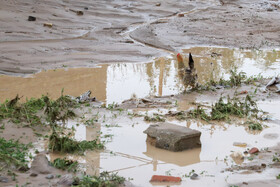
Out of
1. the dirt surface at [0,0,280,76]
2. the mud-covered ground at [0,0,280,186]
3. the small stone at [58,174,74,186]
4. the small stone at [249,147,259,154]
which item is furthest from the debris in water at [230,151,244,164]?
the dirt surface at [0,0,280,76]

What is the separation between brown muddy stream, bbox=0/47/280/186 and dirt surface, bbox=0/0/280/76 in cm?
69

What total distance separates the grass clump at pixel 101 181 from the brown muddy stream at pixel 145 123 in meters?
0.25

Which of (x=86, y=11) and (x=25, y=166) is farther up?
(x=86, y=11)

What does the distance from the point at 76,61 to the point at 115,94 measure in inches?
83.2

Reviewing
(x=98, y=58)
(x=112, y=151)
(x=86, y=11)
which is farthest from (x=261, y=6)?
(x=112, y=151)

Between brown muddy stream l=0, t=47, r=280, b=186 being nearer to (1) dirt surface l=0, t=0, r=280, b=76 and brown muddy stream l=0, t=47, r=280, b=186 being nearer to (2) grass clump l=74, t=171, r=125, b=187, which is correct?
(2) grass clump l=74, t=171, r=125, b=187

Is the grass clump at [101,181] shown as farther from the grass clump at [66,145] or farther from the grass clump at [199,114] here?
the grass clump at [199,114]

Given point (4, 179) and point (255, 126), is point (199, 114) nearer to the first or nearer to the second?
point (255, 126)

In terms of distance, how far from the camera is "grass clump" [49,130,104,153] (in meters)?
5.09

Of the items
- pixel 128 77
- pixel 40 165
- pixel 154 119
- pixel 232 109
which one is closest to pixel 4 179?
pixel 40 165

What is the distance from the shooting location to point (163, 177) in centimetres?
460

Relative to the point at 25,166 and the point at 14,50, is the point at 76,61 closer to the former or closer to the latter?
the point at 14,50

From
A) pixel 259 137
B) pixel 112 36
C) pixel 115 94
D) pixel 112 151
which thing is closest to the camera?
pixel 112 151

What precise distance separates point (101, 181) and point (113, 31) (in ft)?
28.5
